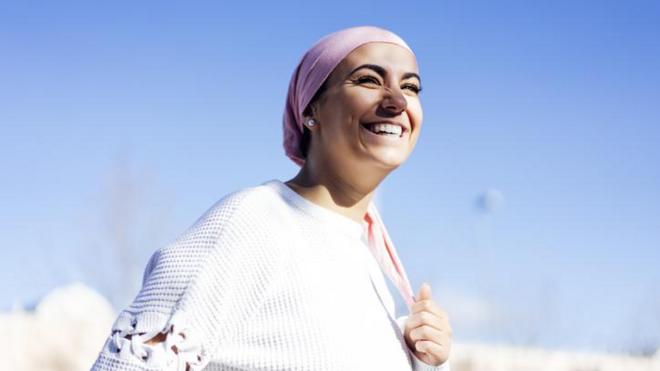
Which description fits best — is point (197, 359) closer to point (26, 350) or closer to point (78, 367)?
point (78, 367)

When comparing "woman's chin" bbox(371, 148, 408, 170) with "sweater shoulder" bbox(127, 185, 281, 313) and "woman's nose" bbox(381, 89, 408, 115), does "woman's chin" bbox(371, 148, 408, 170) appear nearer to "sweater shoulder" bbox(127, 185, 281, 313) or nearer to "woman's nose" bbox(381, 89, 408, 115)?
"woman's nose" bbox(381, 89, 408, 115)

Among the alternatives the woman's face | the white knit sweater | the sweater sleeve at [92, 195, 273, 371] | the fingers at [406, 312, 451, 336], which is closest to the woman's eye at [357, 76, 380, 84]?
the woman's face

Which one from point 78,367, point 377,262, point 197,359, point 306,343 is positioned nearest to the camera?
point 197,359

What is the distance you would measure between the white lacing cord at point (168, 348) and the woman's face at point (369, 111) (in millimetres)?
535

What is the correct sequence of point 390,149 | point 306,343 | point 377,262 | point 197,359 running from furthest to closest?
point 377,262 < point 390,149 < point 306,343 < point 197,359

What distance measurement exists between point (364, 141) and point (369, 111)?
62mm

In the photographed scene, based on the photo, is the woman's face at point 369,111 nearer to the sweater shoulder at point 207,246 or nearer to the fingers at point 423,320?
the sweater shoulder at point 207,246

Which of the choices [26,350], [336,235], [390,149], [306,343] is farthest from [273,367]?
[26,350]

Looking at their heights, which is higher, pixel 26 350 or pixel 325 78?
pixel 325 78

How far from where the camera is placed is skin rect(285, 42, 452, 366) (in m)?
1.82

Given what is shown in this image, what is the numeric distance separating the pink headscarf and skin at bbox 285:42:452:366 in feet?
0.06

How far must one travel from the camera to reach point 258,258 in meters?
1.62

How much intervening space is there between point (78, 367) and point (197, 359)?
531cm

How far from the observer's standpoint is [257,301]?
159cm
